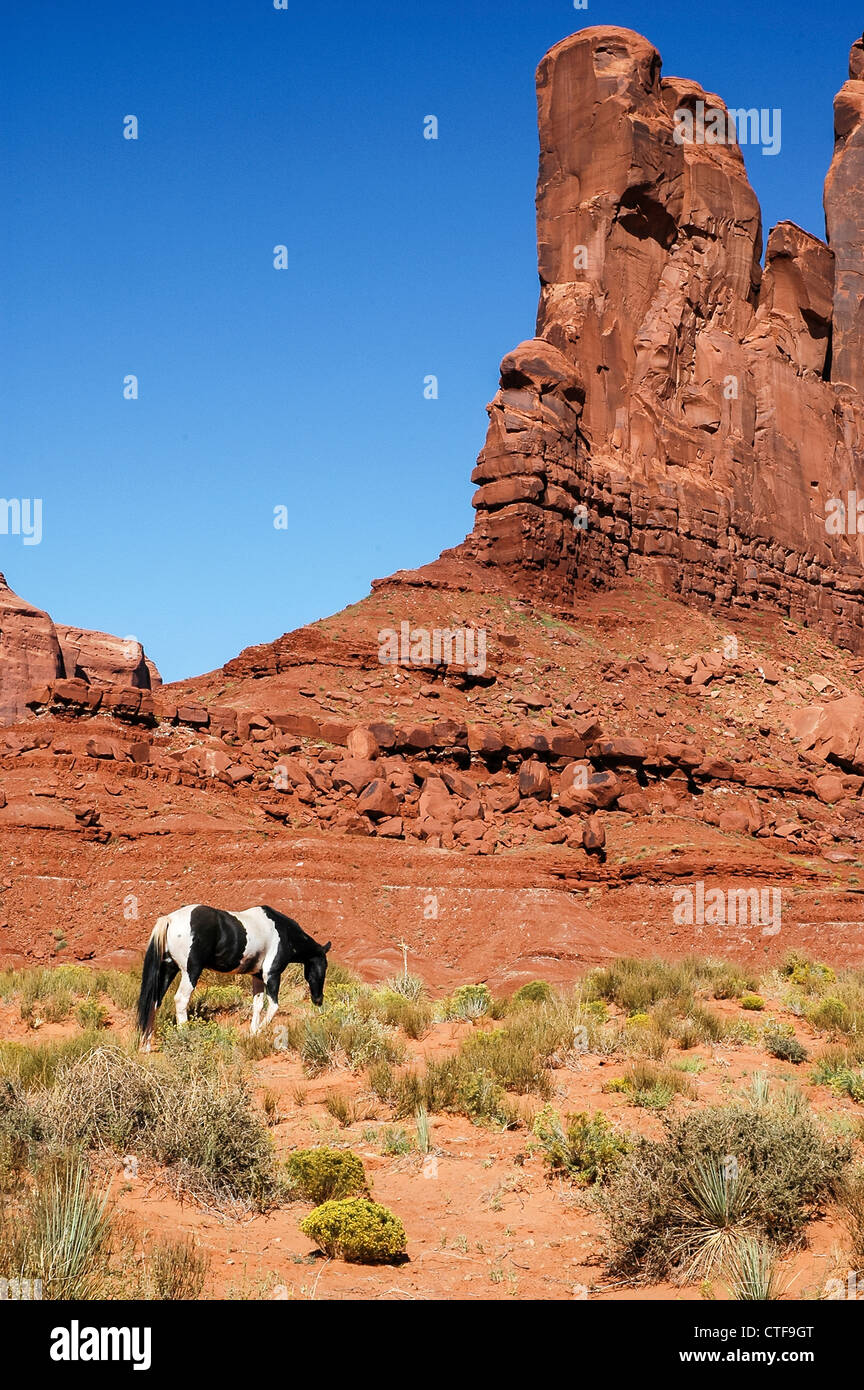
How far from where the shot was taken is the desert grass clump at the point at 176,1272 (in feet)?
19.4

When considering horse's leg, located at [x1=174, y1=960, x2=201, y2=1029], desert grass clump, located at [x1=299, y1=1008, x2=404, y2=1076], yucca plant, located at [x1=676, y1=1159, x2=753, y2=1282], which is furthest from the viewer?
horse's leg, located at [x1=174, y1=960, x2=201, y2=1029]

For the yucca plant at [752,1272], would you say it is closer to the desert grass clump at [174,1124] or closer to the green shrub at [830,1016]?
the desert grass clump at [174,1124]

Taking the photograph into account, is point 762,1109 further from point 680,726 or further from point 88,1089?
point 680,726

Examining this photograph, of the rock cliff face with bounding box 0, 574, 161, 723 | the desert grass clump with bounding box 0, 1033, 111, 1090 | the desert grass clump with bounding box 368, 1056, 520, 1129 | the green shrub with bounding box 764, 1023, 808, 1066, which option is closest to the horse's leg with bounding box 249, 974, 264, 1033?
the desert grass clump with bounding box 368, 1056, 520, 1129

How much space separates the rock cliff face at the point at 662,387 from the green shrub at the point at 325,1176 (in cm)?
4333

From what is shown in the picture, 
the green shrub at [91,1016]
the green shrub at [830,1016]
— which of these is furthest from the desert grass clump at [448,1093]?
the green shrub at [830,1016]

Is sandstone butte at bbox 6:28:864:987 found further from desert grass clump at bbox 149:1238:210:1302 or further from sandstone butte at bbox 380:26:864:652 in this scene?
desert grass clump at bbox 149:1238:210:1302

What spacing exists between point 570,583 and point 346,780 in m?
25.1

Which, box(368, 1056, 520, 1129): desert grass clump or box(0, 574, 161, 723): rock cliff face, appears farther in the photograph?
box(0, 574, 161, 723): rock cliff face

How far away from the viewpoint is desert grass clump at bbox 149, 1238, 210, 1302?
5906mm

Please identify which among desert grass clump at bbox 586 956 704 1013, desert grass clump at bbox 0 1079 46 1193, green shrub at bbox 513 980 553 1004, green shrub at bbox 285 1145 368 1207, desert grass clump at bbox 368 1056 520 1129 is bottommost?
green shrub at bbox 513 980 553 1004

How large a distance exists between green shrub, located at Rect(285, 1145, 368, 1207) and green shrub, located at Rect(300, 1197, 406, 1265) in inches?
31.9

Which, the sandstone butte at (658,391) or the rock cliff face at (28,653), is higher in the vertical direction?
the sandstone butte at (658,391)

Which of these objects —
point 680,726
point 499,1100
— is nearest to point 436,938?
point 499,1100
